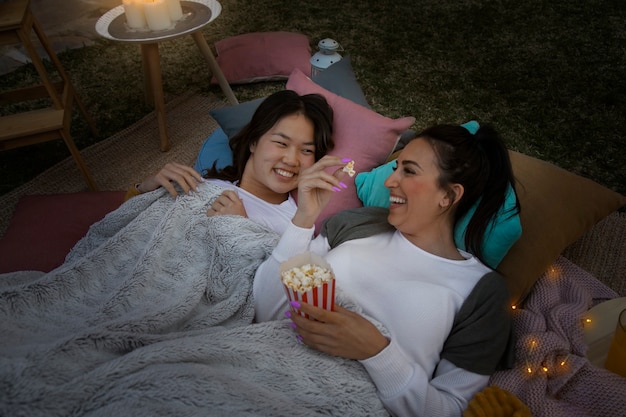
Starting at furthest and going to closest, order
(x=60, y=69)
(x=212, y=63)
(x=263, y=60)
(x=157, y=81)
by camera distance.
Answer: (x=263, y=60), (x=212, y=63), (x=60, y=69), (x=157, y=81)

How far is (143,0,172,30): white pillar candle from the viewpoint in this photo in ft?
7.06

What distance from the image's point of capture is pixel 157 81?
7.73 ft

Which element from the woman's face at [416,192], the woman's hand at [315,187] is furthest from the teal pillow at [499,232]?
the woman's hand at [315,187]

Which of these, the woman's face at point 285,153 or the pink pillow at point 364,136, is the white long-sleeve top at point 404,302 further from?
the pink pillow at point 364,136

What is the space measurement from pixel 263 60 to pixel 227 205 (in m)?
1.68

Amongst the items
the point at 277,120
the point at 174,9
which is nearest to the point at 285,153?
the point at 277,120

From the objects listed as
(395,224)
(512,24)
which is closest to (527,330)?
(395,224)

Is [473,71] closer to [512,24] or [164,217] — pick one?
[512,24]

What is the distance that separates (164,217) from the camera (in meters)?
1.49

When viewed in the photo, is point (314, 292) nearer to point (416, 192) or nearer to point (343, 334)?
point (343, 334)

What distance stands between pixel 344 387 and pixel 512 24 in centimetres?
338

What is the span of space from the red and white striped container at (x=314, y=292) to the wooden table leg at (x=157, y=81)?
1628 millimetres

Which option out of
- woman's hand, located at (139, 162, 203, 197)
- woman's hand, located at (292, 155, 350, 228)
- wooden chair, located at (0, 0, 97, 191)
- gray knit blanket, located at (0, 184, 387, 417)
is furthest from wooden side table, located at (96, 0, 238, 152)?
woman's hand, located at (292, 155, 350, 228)

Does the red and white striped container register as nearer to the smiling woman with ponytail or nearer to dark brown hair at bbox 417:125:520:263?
the smiling woman with ponytail
